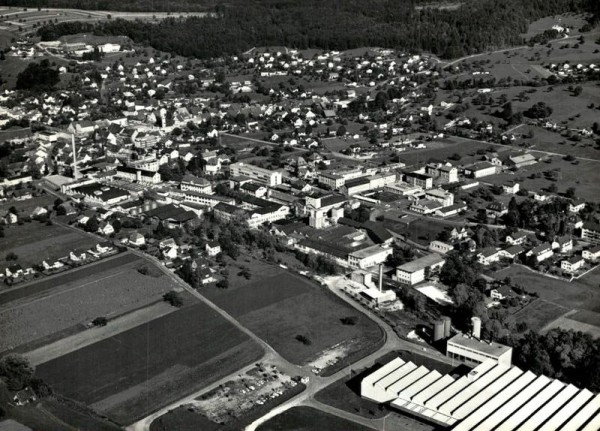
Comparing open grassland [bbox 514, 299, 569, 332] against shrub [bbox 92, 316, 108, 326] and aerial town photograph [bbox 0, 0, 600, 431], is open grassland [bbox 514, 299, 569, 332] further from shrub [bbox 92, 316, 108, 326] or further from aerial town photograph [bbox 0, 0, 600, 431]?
shrub [bbox 92, 316, 108, 326]

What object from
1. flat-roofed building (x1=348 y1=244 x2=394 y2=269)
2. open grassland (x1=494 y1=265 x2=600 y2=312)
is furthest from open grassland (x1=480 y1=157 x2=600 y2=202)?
flat-roofed building (x1=348 y1=244 x2=394 y2=269)

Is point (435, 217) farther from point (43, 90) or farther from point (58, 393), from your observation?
point (43, 90)

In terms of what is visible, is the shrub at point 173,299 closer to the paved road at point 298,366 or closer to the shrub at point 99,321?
the paved road at point 298,366

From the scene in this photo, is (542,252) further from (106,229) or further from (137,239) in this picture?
(106,229)

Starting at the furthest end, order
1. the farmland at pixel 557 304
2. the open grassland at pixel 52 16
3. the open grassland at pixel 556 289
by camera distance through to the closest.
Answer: the open grassland at pixel 52 16, the open grassland at pixel 556 289, the farmland at pixel 557 304

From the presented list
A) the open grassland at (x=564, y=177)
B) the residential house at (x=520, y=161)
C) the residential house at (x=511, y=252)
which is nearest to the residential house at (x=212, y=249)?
the residential house at (x=511, y=252)
